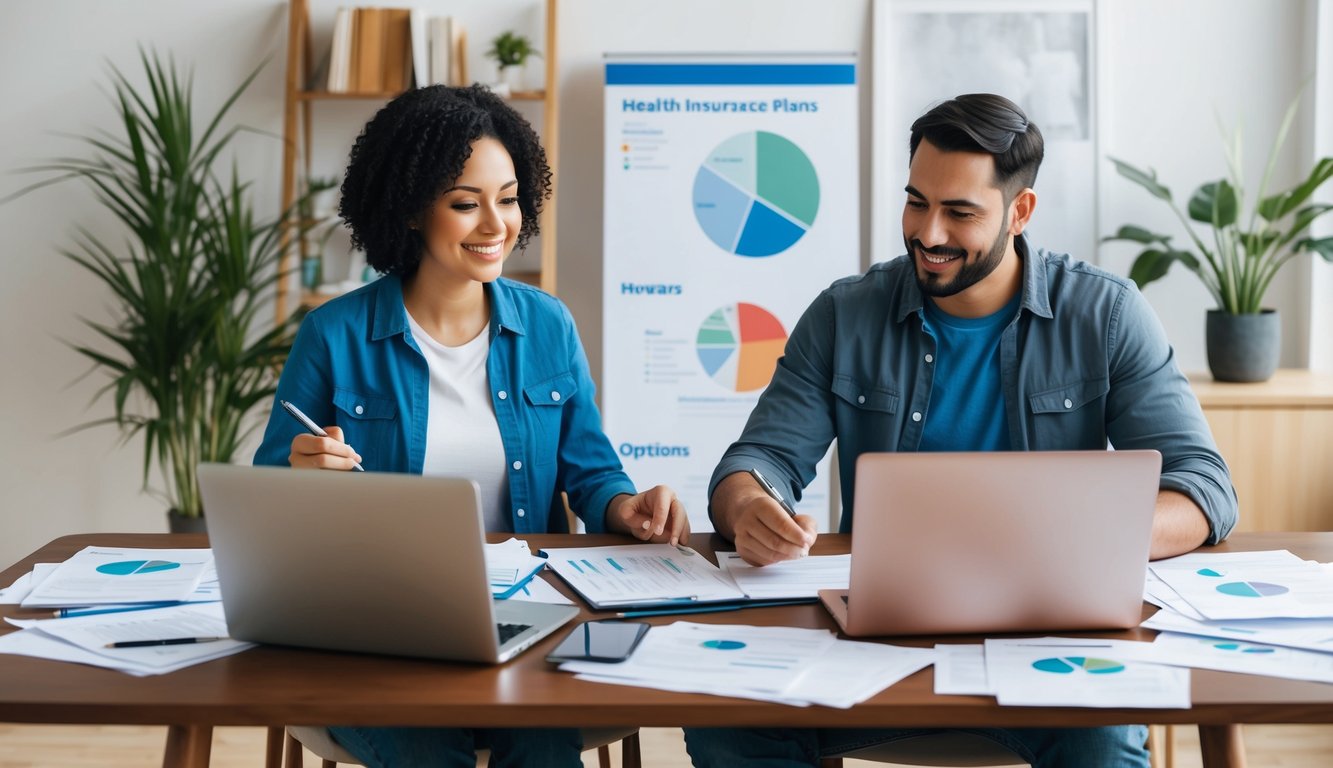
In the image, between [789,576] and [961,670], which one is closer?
[961,670]

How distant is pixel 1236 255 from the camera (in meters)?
3.44

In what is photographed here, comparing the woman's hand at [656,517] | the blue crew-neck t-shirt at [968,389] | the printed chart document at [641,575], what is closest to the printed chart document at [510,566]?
the printed chart document at [641,575]

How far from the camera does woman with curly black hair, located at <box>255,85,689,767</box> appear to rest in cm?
207

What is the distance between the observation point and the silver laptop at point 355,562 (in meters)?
1.23

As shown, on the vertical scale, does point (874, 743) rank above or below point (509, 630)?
below

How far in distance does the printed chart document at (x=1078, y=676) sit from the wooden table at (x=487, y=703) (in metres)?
0.01

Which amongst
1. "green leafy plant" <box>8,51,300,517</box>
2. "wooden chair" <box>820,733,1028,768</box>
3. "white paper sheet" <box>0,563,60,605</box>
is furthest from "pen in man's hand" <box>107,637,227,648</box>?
"green leafy plant" <box>8,51,300,517</box>

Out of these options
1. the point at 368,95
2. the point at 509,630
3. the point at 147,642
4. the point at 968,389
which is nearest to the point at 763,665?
the point at 509,630

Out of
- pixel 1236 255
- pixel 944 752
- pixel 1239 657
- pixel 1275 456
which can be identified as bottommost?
pixel 944 752

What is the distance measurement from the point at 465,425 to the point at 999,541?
1044 millimetres

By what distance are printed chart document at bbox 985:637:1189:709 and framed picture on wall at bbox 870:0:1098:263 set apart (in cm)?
258

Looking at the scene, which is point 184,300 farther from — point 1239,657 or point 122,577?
point 1239,657

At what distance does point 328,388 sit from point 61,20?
251cm

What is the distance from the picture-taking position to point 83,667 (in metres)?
1.28
